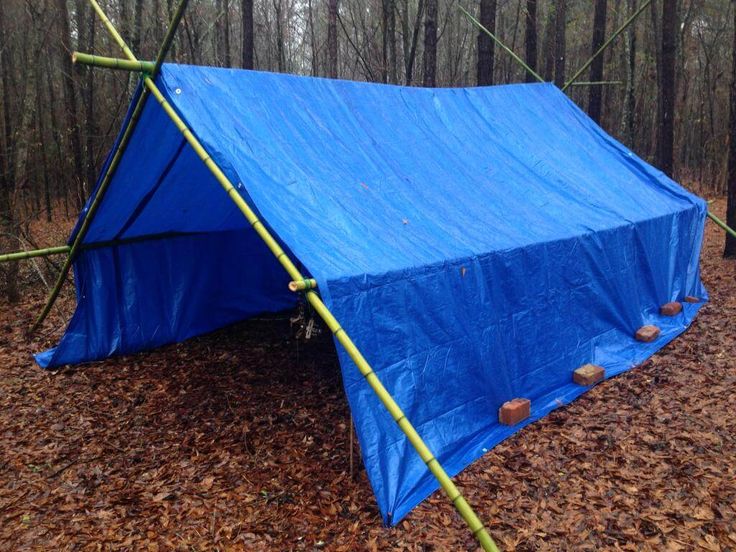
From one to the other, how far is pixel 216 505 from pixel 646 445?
2931 mm

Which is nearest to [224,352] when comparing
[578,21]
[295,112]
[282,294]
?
[282,294]

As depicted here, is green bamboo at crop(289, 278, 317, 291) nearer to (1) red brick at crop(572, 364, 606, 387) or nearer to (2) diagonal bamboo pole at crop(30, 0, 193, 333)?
(2) diagonal bamboo pole at crop(30, 0, 193, 333)

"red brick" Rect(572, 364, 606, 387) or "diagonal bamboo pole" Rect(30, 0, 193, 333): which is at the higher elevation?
"diagonal bamboo pole" Rect(30, 0, 193, 333)

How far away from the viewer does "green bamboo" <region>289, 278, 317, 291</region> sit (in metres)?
2.95

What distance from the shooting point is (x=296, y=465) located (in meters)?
3.83

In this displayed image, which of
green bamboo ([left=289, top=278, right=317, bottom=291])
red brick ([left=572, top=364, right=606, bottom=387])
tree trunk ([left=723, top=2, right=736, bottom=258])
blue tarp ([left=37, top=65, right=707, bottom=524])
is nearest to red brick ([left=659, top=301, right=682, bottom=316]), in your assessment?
blue tarp ([left=37, top=65, right=707, bottom=524])

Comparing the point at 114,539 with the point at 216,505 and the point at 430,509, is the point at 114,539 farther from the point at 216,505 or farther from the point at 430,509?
the point at 430,509

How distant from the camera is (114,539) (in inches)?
124

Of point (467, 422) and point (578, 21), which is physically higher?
point (578, 21)

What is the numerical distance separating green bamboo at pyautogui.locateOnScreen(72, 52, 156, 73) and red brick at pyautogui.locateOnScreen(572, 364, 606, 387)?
4.13 meters

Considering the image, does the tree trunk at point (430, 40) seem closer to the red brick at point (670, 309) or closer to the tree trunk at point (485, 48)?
the tree trunk at point (485, 48)

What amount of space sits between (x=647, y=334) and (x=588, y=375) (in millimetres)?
1368

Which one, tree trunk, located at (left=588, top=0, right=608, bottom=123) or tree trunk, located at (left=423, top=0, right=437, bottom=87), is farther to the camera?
tree trunk, located at (left=588, top=0, right=608, bottom=123)

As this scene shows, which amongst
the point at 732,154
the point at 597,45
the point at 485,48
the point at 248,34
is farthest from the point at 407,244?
the point at 597,45
